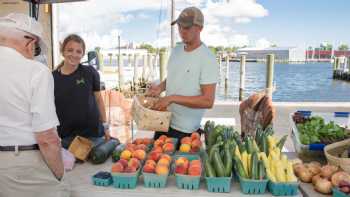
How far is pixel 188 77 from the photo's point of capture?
2.63 m

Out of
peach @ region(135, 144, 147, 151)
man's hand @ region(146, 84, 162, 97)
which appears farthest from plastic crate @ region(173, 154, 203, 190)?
man's hand @ region(146, 84, 162, 97)

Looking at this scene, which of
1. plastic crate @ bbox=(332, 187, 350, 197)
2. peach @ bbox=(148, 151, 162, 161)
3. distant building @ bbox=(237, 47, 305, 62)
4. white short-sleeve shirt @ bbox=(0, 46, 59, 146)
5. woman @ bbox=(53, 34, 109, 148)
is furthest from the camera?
distant building @ bbox=(237, 47, 305, 62)

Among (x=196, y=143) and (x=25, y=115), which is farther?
(x=196, y=143)

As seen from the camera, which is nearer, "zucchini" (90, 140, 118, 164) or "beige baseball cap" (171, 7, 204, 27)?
"zucchini" (90, 140, 118, 164)

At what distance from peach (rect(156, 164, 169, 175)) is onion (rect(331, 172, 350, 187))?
0.88m

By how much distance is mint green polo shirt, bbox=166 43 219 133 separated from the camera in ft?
8.50

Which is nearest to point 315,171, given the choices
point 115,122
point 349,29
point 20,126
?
point 20,126

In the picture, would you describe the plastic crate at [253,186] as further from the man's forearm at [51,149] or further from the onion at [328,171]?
the man's forearm at [51,149]

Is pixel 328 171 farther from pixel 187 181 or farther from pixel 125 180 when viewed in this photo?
pixel 125 180

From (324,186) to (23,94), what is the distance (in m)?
1.56

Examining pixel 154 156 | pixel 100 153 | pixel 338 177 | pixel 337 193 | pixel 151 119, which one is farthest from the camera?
pixel 151 119

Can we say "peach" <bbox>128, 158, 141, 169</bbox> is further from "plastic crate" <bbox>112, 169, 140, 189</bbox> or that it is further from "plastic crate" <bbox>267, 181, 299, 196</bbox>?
"plastic crate" <bbox>267, 181, 299, 196</bbox>

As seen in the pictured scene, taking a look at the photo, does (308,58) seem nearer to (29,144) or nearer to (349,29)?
(349,29)

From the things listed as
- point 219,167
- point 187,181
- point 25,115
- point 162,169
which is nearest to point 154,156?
point 162,169
